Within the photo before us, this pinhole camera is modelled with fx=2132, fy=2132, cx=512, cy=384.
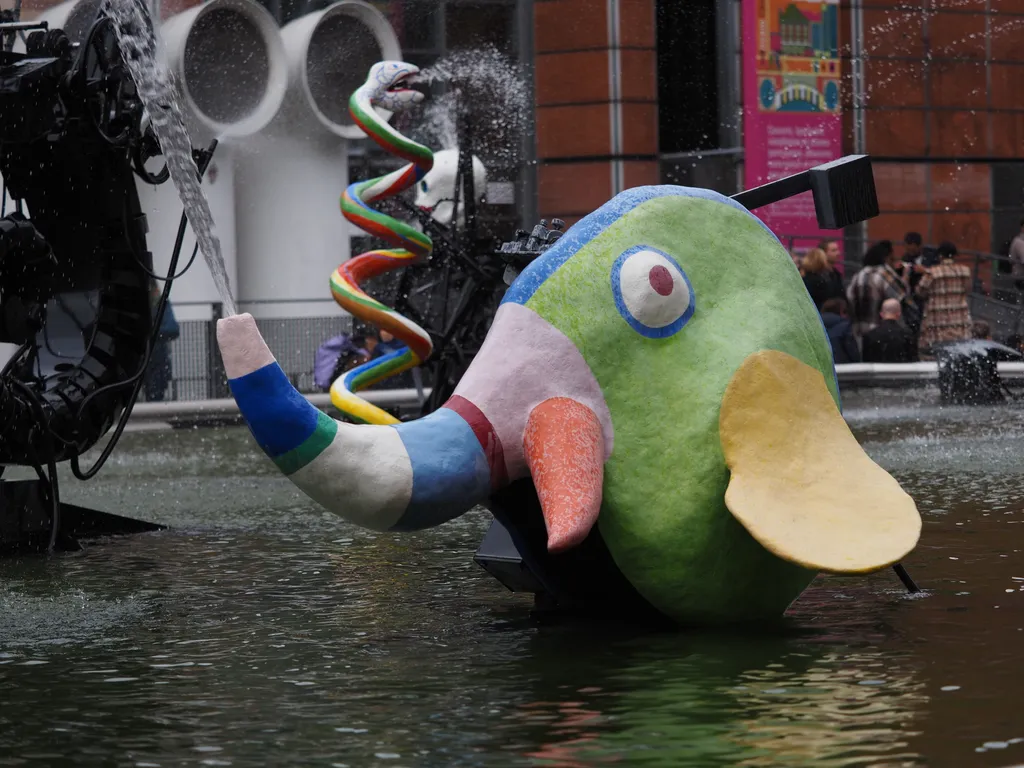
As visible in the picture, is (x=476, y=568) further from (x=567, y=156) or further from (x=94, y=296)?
(x=567, y=156)

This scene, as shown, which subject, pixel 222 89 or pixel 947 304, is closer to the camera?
pixel 947 304

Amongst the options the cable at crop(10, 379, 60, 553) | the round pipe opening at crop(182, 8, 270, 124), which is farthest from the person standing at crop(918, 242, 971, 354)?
the cable at crop(10, 379, 60, 553)

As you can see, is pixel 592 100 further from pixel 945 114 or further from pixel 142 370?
pixel 142 370

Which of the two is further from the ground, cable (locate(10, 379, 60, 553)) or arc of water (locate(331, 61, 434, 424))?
arc of water (locate(331, 61, 434, 424))

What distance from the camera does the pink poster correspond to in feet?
84.7

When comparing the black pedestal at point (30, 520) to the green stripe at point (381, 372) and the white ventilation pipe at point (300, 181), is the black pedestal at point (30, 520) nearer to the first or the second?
the green stripe at point (381, 372)

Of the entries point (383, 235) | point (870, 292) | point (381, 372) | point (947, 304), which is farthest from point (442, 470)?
point (870, 292)

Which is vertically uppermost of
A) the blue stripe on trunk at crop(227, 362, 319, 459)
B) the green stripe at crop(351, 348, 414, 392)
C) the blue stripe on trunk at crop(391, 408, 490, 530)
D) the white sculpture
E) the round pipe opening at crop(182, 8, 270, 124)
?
the round pipe opening at crop(182, 8, 270, 124)

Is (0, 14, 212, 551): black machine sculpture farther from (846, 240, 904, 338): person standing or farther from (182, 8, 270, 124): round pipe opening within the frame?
(182, 8, 270, 124): round pipe opening

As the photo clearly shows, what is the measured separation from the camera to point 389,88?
15.4m

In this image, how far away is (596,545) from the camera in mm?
7156

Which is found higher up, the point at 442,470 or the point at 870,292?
the point at 442,470

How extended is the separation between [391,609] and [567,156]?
21868mm

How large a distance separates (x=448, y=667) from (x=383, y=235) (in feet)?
27.6
